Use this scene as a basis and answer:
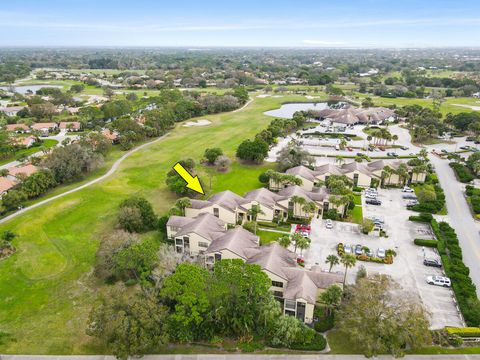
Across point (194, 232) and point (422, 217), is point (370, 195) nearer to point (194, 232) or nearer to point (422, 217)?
point (422, 217)

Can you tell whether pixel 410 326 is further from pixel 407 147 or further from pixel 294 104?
pixel 294 104

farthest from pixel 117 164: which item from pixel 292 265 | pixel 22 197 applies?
pixel 292 265

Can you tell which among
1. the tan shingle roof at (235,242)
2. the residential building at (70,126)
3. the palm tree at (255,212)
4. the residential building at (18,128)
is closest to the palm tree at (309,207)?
the palm tree at (255,212)

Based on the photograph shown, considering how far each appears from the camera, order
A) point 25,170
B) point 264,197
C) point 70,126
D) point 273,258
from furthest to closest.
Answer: point 70,126 < point 25,170 < point 264,197 < point 273,258

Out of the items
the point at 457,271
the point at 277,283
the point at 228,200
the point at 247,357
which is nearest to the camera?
the point at 247,357

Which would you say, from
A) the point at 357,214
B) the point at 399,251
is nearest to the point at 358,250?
the point at 399,251
